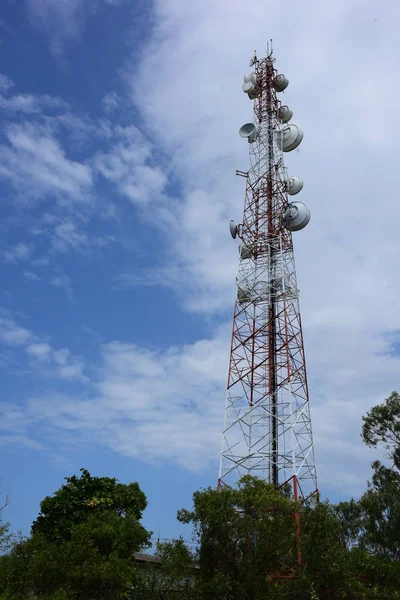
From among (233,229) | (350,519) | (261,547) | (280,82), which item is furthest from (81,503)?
(280,82)

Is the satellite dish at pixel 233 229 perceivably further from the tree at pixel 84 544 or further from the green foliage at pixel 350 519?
the green foliage at pixel 350 519

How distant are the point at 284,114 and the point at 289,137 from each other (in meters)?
2.26

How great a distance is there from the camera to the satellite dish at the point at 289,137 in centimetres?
3266

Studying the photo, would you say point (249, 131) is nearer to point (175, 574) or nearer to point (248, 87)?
point (248, 87)

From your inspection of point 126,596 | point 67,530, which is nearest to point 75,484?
point 67,530

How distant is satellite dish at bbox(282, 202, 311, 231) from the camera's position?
1161 inches

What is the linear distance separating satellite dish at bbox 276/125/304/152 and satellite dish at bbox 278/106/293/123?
1392 millimetres

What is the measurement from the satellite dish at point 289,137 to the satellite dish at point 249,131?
1.51 metres

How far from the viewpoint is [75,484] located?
25.8m

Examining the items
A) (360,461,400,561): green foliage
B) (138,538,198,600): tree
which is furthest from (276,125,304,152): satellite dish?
(138,538,198,600): tree

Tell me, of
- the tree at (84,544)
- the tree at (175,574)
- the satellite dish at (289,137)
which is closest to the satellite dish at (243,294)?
the satellite dish at (289,137)

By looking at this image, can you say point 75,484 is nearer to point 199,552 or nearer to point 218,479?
point 218,479

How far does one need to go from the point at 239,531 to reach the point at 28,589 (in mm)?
10141

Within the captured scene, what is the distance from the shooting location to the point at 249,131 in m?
33.1
